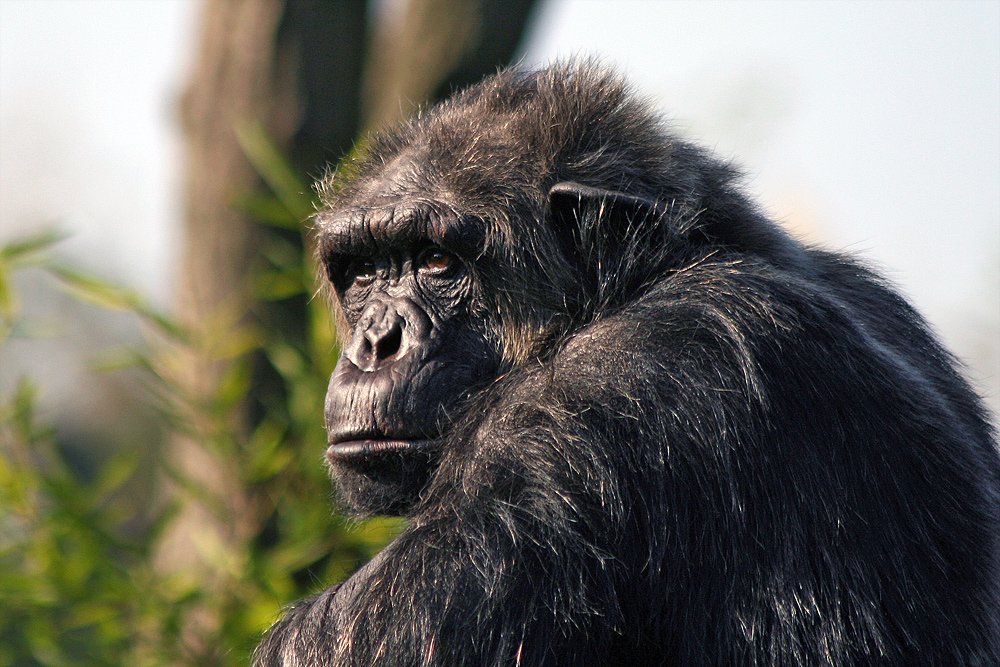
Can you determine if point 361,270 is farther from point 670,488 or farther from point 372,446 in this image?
point 670,488

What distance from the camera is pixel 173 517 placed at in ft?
17.0

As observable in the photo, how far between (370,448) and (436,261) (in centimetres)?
66

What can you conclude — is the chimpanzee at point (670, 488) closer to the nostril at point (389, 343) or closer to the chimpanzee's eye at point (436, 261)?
the nostril at point (389, 343)

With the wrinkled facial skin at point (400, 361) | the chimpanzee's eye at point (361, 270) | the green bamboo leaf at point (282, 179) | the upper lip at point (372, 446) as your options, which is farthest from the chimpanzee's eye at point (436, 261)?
the green bamboo leaf at point (282, 179)

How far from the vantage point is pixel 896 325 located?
10.9 ft

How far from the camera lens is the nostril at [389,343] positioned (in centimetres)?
303

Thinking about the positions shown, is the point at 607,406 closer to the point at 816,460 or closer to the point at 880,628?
the point at 816,460

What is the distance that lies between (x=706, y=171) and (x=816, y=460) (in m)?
1.17

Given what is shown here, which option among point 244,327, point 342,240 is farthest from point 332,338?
point 342,240

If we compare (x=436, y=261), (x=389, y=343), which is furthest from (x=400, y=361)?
(x=436, y=261)

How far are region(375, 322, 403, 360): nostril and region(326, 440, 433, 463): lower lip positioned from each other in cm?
27

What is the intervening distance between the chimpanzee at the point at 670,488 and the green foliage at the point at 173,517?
192cm

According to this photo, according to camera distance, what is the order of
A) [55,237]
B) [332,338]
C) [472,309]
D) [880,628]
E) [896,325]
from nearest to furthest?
1. [880,628]
2. [472,309]
3. [896,325]
4. [55,237]
5. [332,338]

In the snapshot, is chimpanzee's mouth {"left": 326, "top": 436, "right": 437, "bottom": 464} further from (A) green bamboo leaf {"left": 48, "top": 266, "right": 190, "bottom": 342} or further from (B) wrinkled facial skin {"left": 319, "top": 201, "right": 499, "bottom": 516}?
(A) green bamboo leaf {"left": 48, "top": 266, "right": 190, "bottom": 342}
